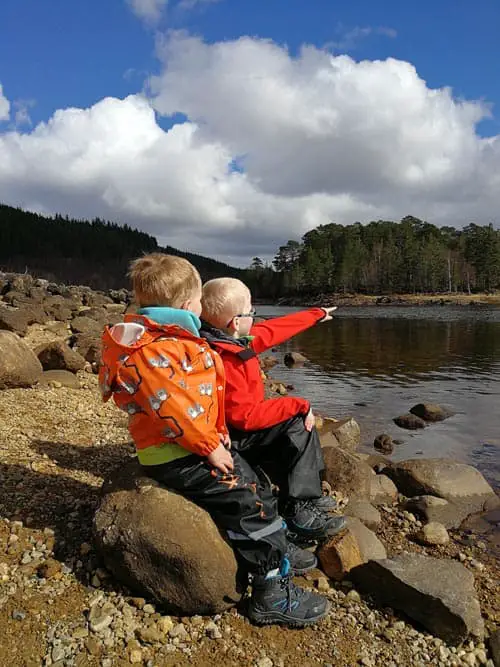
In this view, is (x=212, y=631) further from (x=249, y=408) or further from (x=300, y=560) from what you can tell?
(x=249, y=408)

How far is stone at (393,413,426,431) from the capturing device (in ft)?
40.6

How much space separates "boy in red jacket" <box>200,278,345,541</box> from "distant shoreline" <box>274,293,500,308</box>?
7643 cm

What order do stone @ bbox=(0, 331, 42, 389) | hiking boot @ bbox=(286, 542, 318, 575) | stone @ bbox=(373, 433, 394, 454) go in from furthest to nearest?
stone @ bbox=(373, 433, 394, 454)
stone @ bbox=(0, 331, 42, 389)
hiking boot @ bbox=(286, 542, 318, 575)

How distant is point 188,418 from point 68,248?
174163 mm

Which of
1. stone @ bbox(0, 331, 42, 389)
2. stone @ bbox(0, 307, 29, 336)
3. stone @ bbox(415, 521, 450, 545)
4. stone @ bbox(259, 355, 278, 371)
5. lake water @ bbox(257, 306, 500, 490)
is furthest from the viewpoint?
stone @ bbox(259, 355, 278, 371)

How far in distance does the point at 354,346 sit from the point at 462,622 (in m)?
26.3

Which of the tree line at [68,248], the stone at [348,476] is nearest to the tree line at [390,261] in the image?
the tree line at [68,248]

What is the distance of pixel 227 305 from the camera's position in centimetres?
441

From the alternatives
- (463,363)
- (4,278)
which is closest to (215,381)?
(463,363)

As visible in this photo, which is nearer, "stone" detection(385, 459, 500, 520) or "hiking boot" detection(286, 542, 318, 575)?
"hiking boot" detection(286, 542, 318, 575)

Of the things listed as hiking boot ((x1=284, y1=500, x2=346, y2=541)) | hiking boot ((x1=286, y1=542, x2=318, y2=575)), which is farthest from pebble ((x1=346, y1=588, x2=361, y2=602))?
hiking boot ((x1=284, y1=500, x2=346, y2=541))

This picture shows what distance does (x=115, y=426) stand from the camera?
791cm

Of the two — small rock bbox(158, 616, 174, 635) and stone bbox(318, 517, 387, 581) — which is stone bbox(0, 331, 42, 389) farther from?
stone bbox(318, 517, 387, 581)

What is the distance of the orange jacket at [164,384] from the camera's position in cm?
357
